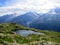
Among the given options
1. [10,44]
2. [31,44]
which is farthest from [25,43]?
[10,44]

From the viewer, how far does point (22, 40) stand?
68938 mm

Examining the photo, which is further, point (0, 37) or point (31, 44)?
point (0, 37)

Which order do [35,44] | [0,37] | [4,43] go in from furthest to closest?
[0,37] < [35,44] < [4,43]

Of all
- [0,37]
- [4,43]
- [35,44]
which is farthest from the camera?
[0,37]

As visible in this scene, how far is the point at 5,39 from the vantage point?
6588 centimetres

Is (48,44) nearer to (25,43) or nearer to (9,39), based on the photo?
(25,43)

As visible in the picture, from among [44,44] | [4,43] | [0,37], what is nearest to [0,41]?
[4,43]

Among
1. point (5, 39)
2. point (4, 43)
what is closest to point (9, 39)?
point (5, 39)

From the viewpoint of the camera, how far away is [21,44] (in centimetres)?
6375

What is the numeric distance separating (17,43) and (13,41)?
4.25ft

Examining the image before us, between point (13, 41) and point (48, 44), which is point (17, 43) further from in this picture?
point (48, 44)

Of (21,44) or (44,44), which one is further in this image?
(44,44)

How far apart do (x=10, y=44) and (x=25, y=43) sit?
6.60 metres

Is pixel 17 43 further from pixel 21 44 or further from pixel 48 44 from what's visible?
pixel 48 44
